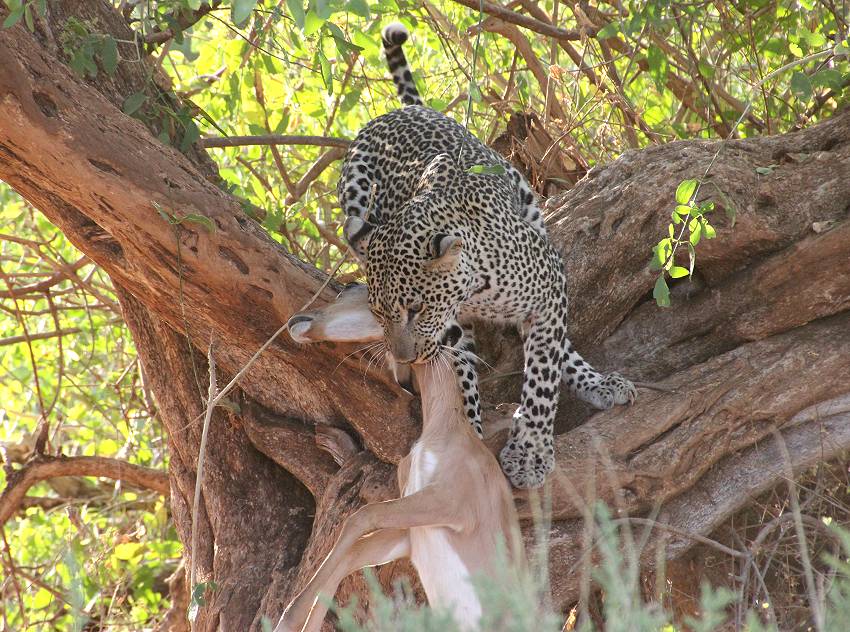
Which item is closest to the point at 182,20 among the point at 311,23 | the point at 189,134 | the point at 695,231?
the point at 189,134

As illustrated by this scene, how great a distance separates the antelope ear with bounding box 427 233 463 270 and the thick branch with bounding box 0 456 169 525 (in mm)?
2372

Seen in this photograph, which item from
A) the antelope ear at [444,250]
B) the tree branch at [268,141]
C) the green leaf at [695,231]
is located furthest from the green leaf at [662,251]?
the tree branch at [268,141]

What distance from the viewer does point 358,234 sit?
4.25 meters

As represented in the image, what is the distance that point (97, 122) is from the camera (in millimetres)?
3545

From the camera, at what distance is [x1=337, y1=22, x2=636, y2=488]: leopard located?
3.96m

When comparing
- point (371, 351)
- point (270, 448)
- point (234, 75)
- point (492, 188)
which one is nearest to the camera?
point (371, 351)

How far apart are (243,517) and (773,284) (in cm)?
253

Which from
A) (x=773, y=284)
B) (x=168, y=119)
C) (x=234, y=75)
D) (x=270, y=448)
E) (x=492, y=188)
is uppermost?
(x=234, y=75)

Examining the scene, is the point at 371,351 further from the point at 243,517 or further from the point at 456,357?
the point at 243,517

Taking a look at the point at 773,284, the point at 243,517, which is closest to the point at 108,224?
the point at 243,517

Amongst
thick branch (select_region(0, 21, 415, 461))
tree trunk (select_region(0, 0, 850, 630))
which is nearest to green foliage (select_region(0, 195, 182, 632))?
tree trunk (select_region(0, 0, 850, 630))

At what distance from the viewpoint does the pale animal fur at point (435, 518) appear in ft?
10.0

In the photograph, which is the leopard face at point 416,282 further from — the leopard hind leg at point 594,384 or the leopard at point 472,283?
the leopard hind leg at point 594,384

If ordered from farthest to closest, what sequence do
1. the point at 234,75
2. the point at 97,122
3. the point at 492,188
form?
the point at 234,75, the point at 492,188, the point at 97,122
